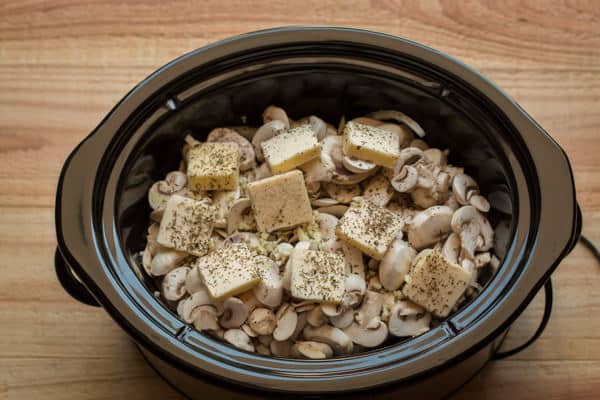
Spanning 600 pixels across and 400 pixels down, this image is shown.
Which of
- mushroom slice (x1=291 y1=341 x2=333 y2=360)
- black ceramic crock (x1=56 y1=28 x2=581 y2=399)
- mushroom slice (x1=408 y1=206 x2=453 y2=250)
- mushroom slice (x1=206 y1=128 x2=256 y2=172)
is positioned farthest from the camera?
mushroom slice (x1=206 y1=128 x2=256 y2=172)

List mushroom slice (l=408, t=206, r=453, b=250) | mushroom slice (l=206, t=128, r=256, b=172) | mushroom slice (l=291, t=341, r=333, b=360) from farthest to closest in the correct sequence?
1. mushroom slice (l=206, t=128, r=256, b=172)
2. mushroom slice (l=408, t=206, r=453, b=250)
3. mushroom slice (l=291, t=341, r=333, b=360)

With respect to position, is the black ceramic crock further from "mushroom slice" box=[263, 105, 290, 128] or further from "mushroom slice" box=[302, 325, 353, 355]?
"mushroom slice" box=[302, 325, 353, 355]

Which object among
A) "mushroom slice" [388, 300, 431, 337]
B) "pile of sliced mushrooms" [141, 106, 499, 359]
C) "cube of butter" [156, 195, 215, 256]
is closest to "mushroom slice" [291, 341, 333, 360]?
"pile of sliced mushrooms" [141, 106, 499, 359]

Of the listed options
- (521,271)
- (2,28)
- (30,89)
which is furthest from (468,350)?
(2,28)

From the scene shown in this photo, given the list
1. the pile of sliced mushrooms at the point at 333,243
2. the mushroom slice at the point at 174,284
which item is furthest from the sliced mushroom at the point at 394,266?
the mushroom slice at the point at 174,284

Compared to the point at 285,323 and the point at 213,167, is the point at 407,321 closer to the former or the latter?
the point at 285,323

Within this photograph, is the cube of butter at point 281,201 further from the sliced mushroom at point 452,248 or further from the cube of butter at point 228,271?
the sliced mushroom at point 452,248

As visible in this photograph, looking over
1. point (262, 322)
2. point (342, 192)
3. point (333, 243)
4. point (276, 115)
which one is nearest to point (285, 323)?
point (262, 322)
